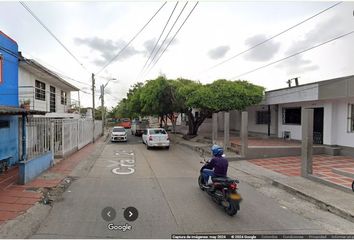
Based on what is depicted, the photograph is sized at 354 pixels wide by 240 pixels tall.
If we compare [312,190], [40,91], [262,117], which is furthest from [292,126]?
[40,91]

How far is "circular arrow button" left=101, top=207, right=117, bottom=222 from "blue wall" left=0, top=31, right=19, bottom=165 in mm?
6413

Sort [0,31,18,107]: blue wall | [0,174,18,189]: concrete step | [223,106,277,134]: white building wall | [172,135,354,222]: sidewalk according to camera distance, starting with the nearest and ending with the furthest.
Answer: [172,135,354,222]: sidewalk → [0,174,18,189]: concrete step → [0,31,18,107]: blue wall → [223,106,277,134]: white building wall

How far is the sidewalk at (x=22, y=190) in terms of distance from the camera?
20.5 ft

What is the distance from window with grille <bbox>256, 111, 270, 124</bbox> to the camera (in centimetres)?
2333

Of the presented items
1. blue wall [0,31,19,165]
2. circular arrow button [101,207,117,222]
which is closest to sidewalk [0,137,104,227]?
blue wall [0,31,19,165]

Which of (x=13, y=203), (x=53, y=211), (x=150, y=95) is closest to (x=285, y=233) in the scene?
(x=53, y=211)

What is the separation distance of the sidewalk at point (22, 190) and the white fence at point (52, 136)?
3.14ft

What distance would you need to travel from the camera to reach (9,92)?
37.8 ft

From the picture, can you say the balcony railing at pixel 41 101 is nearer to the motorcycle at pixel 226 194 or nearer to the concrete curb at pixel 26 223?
the concrete curb at pixel 26 223

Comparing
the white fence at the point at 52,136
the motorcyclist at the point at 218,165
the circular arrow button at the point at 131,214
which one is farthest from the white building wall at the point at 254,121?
the circular arrow button at the point at 131,214

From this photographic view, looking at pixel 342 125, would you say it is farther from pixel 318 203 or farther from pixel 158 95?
pixel 158 95

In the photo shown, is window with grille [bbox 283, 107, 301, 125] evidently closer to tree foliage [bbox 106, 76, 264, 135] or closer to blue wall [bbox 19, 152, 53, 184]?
tree foliage [bbox 106, 76, 264, 135]

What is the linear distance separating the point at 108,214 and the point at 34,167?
4.77 m

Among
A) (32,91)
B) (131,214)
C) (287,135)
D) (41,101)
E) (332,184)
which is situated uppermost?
(32,91)
